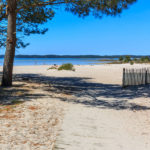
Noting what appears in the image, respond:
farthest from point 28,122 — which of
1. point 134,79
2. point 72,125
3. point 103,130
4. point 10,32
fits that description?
point 134,79

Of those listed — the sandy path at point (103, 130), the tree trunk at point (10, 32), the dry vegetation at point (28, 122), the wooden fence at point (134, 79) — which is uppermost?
the tree trunk at point (10, 32)

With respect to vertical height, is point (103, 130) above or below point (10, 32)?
below

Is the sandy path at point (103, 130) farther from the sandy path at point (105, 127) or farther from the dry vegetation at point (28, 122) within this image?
the dry vegetation at point (28, 122)

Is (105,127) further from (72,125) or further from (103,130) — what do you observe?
(72,125)

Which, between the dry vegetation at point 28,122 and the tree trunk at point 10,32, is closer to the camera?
the dry vegetation at point 28,122

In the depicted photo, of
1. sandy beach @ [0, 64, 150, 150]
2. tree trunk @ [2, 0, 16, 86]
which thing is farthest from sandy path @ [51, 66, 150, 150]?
tree trunk @ [2, 0, 16, 86]

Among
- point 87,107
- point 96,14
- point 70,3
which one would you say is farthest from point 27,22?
point 87,107

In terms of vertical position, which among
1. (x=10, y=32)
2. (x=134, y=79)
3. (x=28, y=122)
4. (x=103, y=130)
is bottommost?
(x=103, y=130)

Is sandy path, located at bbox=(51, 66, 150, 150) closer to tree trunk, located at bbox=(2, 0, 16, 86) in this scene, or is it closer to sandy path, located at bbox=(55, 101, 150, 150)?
sandy path, located at bbox=(55, 101, 150, 150)

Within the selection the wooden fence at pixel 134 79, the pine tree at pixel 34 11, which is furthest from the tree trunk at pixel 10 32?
the wooden fence at pixel 134 79

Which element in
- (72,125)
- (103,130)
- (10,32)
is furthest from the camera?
(10,32)

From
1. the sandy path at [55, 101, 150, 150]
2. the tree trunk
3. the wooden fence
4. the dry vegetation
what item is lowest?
the sandy path at [55, 101, 150, 150]

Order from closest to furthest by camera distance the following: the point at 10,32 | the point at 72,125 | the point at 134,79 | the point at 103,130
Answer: the point at 103,130 < the point at 72,125 < the point at 10,32 < the point at 134,79

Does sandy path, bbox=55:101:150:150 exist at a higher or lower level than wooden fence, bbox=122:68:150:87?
lower
